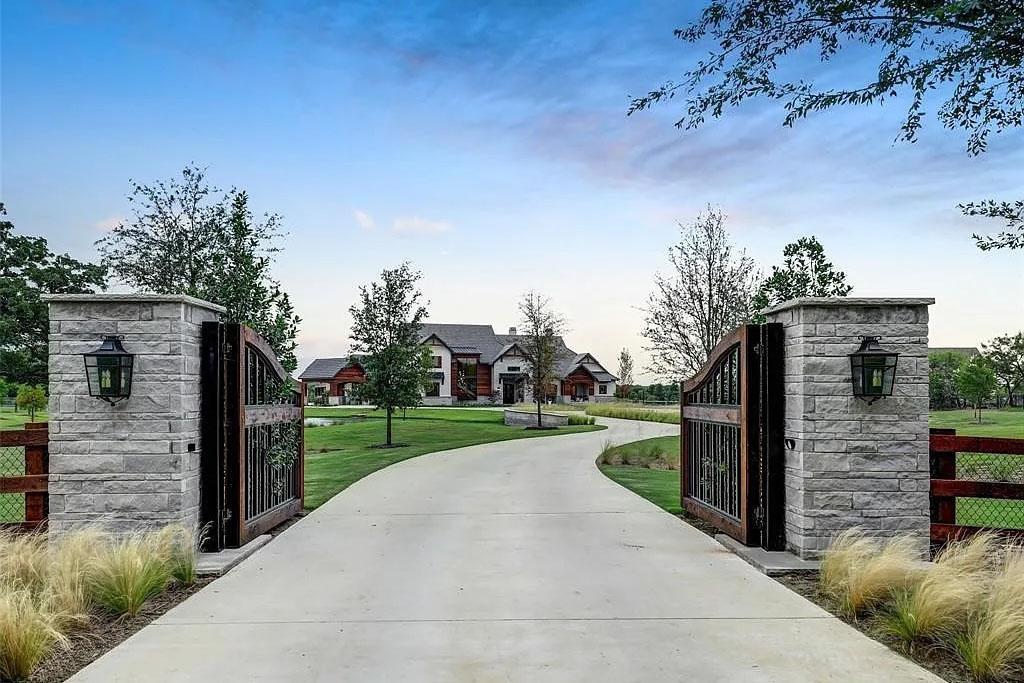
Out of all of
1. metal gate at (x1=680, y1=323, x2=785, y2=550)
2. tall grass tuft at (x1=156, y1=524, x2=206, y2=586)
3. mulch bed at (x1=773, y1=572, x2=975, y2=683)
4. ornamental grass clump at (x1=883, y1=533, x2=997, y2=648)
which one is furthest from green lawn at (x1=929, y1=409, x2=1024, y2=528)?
tall grass tuft at (x1=156, y1=524, x2=206, y2=586)

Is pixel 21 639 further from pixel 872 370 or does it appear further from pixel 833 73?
pixel 833 73

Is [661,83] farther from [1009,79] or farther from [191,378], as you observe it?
[191,378]

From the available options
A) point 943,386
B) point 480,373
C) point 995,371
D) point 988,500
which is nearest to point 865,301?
point 988,500

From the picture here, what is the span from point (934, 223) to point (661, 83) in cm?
722

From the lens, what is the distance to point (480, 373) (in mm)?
63219

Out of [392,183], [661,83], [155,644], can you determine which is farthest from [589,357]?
[155,644]

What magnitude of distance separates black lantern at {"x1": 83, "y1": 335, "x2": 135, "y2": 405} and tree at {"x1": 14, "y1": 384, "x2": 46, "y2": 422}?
2556 centimetres

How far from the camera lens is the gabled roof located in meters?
65.4

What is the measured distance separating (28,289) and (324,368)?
33651 mm

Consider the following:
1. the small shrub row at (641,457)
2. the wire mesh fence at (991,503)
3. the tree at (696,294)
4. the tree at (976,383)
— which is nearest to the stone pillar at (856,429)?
the wire mesh fence at (991,503)

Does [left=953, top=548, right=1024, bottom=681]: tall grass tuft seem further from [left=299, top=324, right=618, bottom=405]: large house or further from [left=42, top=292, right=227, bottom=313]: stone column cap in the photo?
[left=299, top=324, right=618, bottom=405]: large house

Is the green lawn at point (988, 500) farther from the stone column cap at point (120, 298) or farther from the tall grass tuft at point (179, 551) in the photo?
the stone column cap at point (120, 298)

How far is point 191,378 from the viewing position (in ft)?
22.1

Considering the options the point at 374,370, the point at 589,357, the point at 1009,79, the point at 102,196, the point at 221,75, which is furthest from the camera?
the point at 589,357
